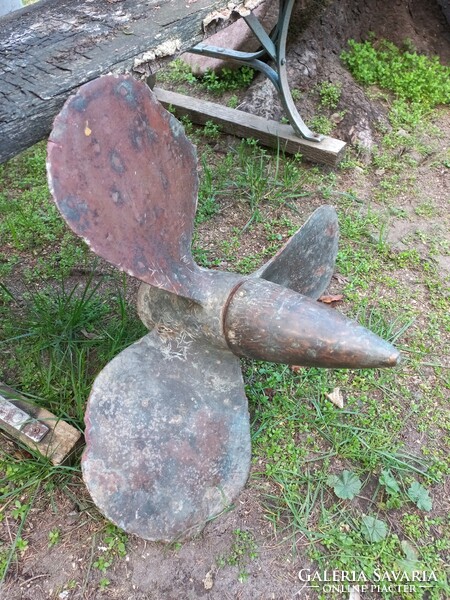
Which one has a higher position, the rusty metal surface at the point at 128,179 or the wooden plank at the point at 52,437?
the rusty metal surface at the point at 128,179

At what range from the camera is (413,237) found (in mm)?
2869

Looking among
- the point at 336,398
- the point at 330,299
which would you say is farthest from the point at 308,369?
the point at 330,299

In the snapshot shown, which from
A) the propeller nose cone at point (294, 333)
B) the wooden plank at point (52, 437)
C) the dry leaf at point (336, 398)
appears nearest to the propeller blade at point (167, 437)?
the propeller nose cone at point (294, 333)

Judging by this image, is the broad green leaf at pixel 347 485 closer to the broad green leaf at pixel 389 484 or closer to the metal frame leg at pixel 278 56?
the broad green leaf at pixel 389 484

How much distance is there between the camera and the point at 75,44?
190 cm

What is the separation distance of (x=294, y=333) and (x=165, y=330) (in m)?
0.46

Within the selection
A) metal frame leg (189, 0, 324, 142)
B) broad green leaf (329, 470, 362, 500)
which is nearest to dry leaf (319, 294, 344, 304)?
broad green leaf (329, 470, 362, 500)

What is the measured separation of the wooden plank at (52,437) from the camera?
1.86 meters

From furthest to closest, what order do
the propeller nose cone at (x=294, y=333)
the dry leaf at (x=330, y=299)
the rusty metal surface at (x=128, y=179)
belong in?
the dry leaf at (x=330, y=299) → the propeller nose cone at (x=294, y=333) → the rusty metal surface at (x=128, y=179)

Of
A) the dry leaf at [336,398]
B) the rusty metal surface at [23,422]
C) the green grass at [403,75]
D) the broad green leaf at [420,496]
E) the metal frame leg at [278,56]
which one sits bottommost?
the broad green leaf at [420,496]

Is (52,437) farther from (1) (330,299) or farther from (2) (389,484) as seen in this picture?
(1) (330,299)

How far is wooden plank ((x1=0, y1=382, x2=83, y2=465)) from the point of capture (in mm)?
1861

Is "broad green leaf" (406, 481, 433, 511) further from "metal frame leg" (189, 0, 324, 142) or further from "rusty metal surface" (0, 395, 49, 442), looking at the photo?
"metal frame leg" (189, 0, 324, 142)

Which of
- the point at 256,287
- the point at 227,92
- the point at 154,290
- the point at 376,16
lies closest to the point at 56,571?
the point at 154,290
